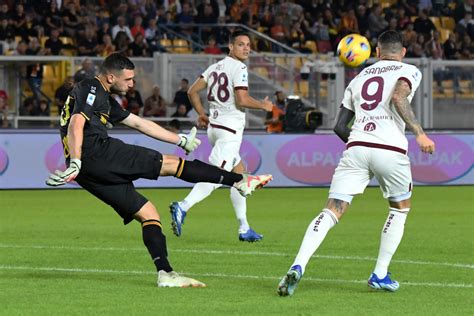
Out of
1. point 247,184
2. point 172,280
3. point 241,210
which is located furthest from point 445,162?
point 172,280

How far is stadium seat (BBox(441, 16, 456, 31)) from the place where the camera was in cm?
3484

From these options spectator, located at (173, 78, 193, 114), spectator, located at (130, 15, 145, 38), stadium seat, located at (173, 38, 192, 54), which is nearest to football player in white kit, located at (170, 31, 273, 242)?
spectator, located at (173, 78, 193, 114)

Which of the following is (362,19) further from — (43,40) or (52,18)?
(43,40)

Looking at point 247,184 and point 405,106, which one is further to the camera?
point 247,184

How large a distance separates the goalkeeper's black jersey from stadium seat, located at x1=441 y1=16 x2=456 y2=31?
25.9 meters

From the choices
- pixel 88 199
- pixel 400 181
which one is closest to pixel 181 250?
pixel 400 181

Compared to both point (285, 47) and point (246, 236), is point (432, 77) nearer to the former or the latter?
point (285, 47)

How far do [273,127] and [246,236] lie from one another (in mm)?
10557

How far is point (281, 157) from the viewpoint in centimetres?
2309

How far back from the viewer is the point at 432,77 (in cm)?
2739

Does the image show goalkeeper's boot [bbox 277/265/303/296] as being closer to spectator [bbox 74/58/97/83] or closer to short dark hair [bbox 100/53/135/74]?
short dark hair [bbox 100/53/135/74]

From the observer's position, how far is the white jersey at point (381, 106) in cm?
969

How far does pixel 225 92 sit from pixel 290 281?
5692mm

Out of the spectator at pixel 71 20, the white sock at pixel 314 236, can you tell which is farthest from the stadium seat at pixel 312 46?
the white sock at pixel 314 236
